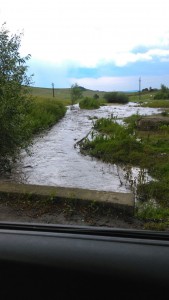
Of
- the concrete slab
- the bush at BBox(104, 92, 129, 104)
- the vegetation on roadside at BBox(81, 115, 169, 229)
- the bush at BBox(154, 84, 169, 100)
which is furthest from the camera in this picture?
the bush at BBox(104, 92, 129, 104)

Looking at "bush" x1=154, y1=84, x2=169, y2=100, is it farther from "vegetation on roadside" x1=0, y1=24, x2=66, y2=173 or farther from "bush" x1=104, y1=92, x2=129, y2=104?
"vegetation on roadside" x1=0, y1=24, x2=66, y2=173

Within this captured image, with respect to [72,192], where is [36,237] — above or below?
above

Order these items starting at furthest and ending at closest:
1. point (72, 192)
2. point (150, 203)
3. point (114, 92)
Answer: point (114, 92) < point (150, 203) < point (72, 192)

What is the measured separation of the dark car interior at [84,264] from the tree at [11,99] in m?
5.60

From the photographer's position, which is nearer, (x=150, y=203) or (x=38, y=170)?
(x=150, y=203)

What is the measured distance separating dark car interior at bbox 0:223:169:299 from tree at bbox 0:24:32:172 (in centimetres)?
560

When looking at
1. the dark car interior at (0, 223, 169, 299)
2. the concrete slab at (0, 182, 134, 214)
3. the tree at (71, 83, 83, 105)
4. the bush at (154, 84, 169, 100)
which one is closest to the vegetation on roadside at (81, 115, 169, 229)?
the concrete slab at (0, 182, 134, 214)

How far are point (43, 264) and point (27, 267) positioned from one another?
2.7 inches

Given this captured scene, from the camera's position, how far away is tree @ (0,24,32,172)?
7.17m

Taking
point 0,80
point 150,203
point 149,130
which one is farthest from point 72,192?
point 149,130

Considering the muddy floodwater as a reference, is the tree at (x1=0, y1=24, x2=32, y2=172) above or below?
above

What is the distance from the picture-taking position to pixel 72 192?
17.2 ft

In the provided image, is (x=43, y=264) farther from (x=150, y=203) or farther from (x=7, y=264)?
(x=150, y=203)

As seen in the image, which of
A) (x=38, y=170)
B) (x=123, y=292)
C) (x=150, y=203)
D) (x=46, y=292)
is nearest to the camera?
(x=123, y=292)
